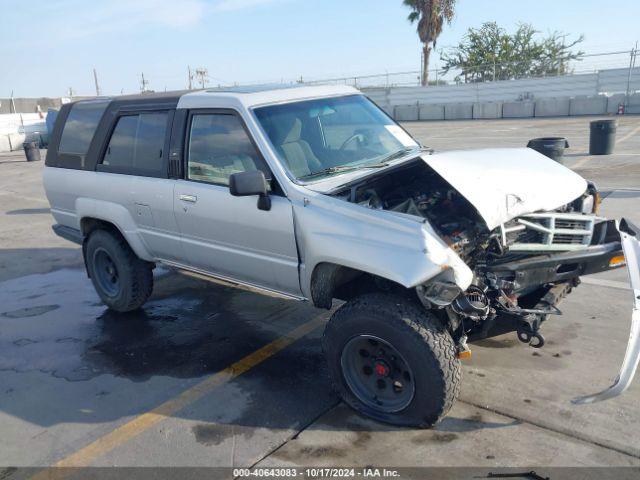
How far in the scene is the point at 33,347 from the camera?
16.7 ft

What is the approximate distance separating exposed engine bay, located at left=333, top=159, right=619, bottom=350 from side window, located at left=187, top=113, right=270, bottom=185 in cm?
88

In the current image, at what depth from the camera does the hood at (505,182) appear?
3.40 metres

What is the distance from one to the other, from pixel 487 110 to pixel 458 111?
178 centimetres

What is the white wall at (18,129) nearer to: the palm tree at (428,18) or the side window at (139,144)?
the palm tree at (428,18)

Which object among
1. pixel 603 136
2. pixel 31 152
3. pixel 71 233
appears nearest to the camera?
pixel 71 233

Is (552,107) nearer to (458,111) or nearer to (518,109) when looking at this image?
(518,109)

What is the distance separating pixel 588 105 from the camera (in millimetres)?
26906

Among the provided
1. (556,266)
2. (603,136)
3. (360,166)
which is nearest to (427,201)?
(360,166)

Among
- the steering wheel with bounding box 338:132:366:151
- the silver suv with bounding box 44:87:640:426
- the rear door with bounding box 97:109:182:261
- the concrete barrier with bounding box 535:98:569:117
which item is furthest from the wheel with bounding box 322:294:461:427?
the concrete barrier with bounding box 535:98:569:117

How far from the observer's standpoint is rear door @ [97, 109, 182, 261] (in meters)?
4.79

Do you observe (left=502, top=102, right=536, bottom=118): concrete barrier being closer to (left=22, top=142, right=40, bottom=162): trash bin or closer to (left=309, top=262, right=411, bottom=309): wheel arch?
(left=22, top=142, right=40, bottom=162): trash bin

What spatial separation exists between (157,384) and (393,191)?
2264mm

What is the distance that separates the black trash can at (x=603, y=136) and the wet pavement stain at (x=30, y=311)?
1300 cm

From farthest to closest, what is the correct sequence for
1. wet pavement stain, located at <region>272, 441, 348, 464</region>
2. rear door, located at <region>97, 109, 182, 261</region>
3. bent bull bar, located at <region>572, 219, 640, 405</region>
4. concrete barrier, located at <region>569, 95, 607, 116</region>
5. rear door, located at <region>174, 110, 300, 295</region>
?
concrete barrier, located at <region>569, 95, 607, 116</region> → rear door, located at <region>97, 109, 182, 261</region> → rear door, located at <region>174, 110, 300, 295</region> → wet pavement stain, located at <region>272, 441, 348, 464</region> → bent bull bar, located at <region>572, 219, 640, 405</region>
